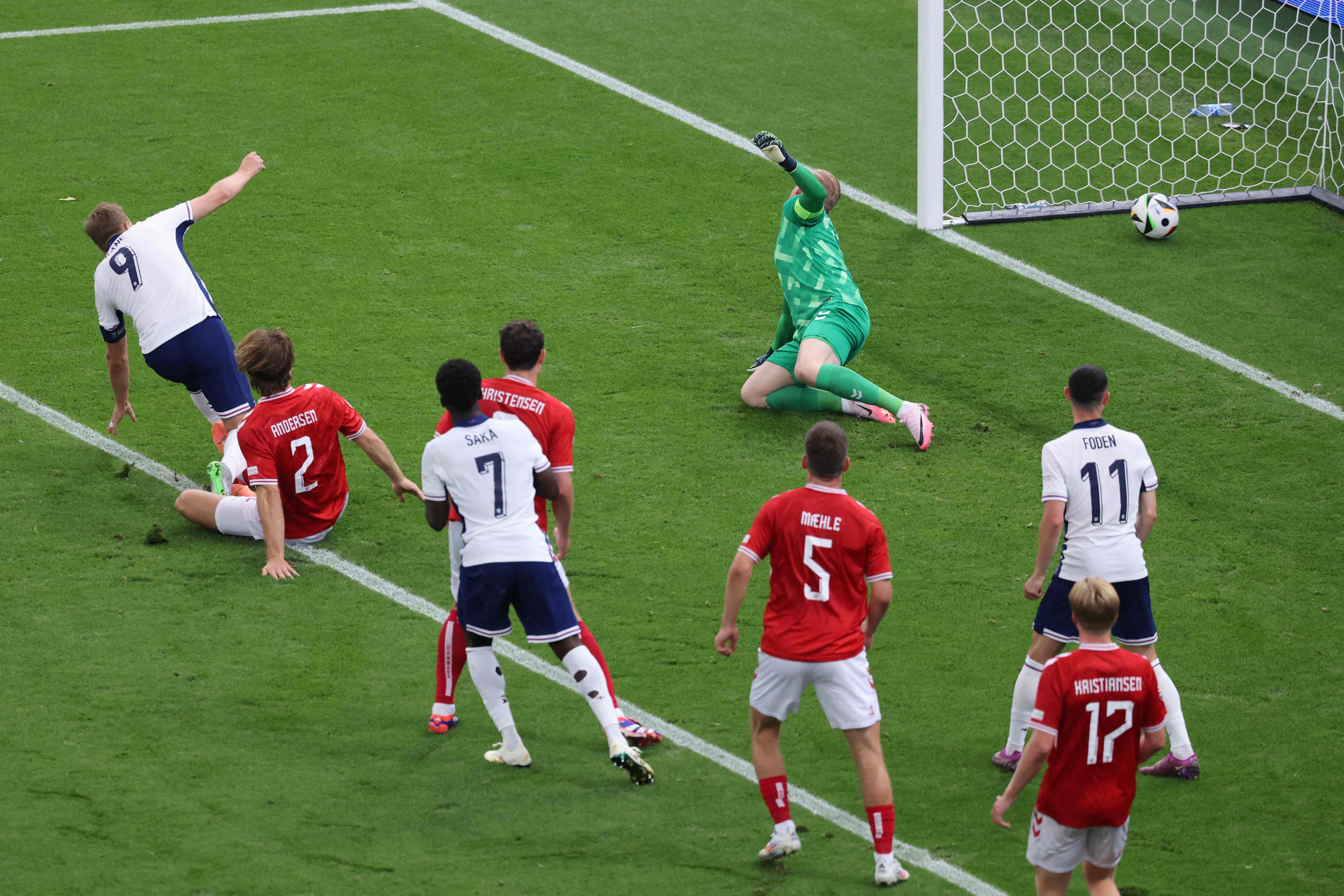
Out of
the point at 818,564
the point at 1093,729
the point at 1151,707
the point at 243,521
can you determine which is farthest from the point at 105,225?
the point at 1151,707

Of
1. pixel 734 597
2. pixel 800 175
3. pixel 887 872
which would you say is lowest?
pixel 887 872

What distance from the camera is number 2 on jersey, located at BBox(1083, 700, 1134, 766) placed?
4.70m

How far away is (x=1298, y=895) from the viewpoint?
5316 mm

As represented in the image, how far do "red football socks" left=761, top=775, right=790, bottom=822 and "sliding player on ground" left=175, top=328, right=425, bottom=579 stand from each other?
9.22ft

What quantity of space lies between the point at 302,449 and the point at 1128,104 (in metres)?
8.81

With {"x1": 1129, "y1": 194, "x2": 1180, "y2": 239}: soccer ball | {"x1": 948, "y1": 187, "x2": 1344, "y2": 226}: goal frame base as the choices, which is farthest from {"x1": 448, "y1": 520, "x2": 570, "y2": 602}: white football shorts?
{"x1": 1129, "y1": 194, "x2": 1180, "y2": 239}: soccer ball

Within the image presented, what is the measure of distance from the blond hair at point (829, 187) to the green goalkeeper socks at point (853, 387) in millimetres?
991

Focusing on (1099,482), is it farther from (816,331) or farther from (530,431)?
(816,331)

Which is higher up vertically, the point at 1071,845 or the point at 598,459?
the point at 1071,845

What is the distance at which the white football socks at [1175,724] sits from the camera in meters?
5.97

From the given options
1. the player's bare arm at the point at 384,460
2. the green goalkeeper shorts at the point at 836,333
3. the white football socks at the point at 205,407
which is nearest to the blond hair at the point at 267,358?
the player's bare arm at the point at 384,460

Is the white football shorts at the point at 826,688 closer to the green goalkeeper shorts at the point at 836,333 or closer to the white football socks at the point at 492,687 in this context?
the white football socks at the point at 492,687

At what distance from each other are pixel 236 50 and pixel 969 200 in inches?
277

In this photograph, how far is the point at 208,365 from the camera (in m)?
8.22
